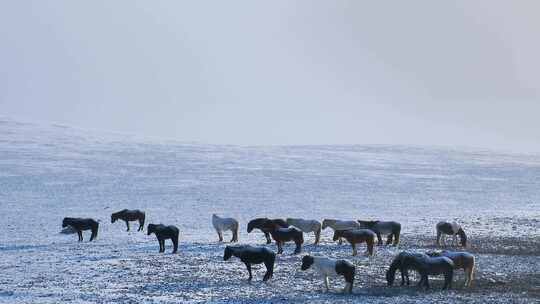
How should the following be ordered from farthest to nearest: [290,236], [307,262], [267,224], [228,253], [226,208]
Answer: [226,208], [267,224], [290,236], [228,253], [307,262]

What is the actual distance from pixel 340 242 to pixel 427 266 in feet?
27.2

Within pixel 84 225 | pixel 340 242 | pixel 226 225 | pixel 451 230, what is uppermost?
pixel 451 230

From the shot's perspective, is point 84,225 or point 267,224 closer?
point 84,225

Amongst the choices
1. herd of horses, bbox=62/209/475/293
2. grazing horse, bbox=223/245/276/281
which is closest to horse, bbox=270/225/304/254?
herd of horses, bbox=62/209/475/293

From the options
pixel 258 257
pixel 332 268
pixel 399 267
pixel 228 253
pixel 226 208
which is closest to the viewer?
pixel 332 268

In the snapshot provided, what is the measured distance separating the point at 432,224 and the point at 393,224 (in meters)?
7.72

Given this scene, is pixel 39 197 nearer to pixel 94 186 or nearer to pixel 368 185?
pixel 94 186

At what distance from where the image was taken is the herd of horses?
20.2 metres

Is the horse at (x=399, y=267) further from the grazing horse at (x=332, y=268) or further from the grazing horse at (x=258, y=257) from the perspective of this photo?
the grazing horse at (x=258, y=257)

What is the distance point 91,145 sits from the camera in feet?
266

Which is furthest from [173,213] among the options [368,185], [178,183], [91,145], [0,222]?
[91,145]

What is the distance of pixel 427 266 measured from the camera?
2020 centimetres

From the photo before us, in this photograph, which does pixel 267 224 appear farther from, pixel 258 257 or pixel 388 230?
pixel 258 257

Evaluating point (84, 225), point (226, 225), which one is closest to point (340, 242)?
point (226, 225)
